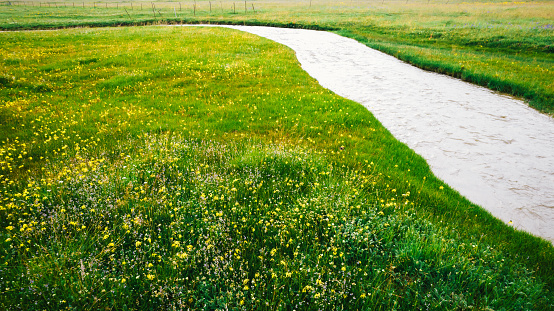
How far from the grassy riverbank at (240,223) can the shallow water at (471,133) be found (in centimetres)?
76

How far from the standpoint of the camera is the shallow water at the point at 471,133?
635 centimetres

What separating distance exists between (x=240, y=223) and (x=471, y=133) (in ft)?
28.1

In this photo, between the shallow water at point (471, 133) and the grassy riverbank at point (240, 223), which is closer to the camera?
the grassy riverbank at point (240, 223)

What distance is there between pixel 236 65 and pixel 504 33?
1101 inches

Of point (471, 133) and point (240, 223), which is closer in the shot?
point (240, 223)

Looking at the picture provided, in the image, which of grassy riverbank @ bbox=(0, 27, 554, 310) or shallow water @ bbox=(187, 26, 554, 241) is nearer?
grassy riverbank @ bbox=(0, 27, 554, 310)

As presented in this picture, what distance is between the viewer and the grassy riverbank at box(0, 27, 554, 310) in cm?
376

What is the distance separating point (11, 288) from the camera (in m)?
3.64

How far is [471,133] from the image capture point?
9359mm

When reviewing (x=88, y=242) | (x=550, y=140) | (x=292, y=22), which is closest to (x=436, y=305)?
(x=88, y=242)

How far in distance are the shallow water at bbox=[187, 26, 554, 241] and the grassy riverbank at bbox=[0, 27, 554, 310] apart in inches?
30.1

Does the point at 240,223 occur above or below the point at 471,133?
below

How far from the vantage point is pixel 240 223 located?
498cm

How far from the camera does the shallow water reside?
6.35m
